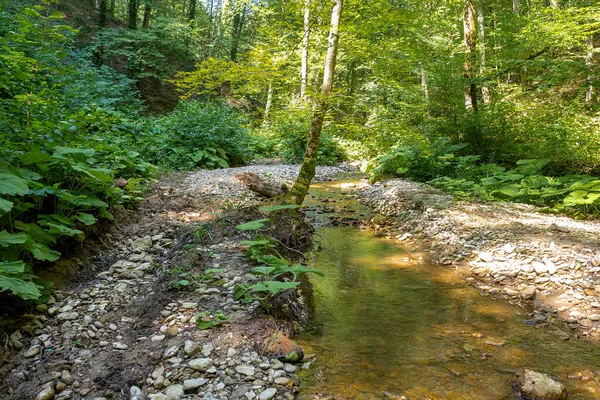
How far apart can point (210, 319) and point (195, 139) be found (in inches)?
344

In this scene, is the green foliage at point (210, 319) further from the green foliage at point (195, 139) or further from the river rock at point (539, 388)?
the green foliage at point (195, 139)

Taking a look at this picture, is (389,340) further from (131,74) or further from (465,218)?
(131,74)

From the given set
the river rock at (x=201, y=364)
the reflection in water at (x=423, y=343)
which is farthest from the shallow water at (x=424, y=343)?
the river rock at (x=201, y=364)

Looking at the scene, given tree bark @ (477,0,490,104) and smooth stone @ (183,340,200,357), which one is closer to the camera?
smooth stone @ (183,340,200,357)

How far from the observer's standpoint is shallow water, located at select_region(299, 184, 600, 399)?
2525 mm

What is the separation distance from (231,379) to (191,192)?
489 centimetres

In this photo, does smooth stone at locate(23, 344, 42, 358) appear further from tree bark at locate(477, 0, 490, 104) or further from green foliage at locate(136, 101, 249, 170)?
tree bark at locate(477, 0, 490, 104)

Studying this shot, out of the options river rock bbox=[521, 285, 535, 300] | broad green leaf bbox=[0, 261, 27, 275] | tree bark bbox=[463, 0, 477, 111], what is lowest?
river rock bbox=[521, 285, 535, 300]

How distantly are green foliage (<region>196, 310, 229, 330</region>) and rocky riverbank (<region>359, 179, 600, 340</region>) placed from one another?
10.2ft

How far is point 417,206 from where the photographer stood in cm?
733

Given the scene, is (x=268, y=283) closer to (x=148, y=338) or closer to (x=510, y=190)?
(x=148, y=338)

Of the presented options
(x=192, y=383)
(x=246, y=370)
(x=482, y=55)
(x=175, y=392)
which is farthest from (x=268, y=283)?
(x=482, y=55)

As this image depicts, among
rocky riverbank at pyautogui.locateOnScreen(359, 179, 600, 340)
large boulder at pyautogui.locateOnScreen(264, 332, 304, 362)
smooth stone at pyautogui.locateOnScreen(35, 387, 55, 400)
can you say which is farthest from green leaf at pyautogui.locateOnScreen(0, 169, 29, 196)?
rocky riverbank at pyautogui.locateOnScreen(359, 179, 600, 340)

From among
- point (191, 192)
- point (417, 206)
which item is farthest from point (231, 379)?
point (417, 206)
